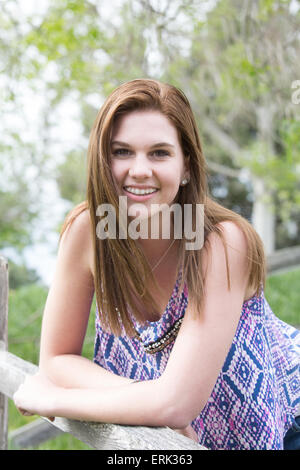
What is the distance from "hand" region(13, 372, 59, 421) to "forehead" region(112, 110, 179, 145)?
76 cm

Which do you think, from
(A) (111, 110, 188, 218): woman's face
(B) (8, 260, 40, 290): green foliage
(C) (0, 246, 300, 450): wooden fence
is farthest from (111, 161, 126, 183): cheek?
(B) (8, 260, 40, 290): green foliage

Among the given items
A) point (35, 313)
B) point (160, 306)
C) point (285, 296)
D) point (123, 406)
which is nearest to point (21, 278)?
point (285, 296)

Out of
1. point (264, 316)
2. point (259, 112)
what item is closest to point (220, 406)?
point (264, 316)

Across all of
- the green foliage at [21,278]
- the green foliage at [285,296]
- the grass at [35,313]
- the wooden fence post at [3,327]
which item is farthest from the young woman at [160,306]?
the green foliage at [21,278]

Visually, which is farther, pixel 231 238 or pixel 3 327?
pixel 3 327

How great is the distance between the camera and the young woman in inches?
56.9

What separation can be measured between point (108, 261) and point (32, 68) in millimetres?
3191

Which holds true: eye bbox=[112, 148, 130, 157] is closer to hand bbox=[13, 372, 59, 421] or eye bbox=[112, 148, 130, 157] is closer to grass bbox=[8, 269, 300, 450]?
hand bbox=[13, 372, 59, 421]

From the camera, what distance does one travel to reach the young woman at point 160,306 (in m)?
1.45

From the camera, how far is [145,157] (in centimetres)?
153

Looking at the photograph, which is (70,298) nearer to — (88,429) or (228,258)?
(88,429)

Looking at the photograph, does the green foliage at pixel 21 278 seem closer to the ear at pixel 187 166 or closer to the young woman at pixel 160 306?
the young woman at pixel 160 306

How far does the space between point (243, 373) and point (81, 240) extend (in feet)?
2.22

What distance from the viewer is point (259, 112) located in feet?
29.7
